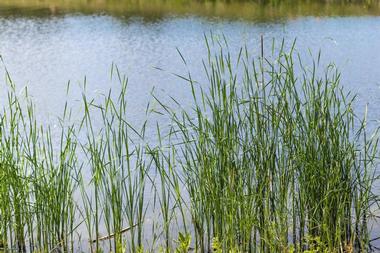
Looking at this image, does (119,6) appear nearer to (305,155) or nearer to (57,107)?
(57,107)

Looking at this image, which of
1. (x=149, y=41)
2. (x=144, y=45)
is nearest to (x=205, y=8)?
(x=149, y=41)

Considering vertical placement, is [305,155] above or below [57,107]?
above

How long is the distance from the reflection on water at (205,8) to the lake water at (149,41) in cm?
2

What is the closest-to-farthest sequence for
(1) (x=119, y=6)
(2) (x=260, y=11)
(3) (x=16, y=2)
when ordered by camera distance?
(2) (x=260, y=11)
(1) (x=119, y=6)
(3) (x=16, y=2)

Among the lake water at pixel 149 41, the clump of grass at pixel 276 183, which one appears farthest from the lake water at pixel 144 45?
the clump of grass at pixel 276 183

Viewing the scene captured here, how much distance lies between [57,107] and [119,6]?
28.7 ft

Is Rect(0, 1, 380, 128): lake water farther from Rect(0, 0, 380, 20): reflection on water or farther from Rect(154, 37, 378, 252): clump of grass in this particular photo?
Rect(154, 37, 378, 252): clump of grass

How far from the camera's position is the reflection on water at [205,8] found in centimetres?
1362

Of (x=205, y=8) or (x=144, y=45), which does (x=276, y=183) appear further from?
(x=205, y=8)

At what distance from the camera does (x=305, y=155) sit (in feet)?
10.9

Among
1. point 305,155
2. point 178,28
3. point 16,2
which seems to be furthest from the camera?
point 16,2

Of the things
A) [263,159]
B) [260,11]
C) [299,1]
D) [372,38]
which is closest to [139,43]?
[372,38]

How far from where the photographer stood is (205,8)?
1459 cm

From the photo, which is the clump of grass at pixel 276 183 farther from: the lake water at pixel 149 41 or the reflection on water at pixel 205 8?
the reflection on water at pixel 205 8
